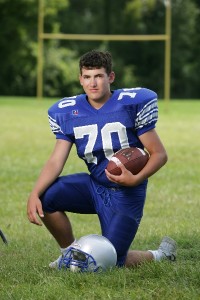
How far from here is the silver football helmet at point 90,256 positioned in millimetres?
4836

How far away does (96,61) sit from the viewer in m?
5.32

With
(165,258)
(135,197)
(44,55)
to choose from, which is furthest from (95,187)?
(44,55)

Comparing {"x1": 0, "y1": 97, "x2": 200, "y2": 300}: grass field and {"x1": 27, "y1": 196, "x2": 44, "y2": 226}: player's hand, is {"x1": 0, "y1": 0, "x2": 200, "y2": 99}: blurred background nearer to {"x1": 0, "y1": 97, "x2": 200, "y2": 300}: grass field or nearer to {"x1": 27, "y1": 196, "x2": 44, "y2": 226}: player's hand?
{"x1": 0, "y1": 97, "x2": 200, "y2": 300}: grass field

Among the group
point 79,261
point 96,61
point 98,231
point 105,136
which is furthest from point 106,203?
point 98,231

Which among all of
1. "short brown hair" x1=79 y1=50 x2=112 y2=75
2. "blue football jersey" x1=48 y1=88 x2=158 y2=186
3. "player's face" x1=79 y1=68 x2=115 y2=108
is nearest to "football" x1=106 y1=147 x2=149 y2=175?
"blue football jersey" x1=48 y1=88 x2=158 y2=186

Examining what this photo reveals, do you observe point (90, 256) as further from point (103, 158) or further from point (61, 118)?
point (61, 118)

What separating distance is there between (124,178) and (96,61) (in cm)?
77

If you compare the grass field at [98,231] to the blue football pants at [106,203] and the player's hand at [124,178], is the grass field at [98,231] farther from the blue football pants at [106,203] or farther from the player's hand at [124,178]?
the player's hand at [124,178]

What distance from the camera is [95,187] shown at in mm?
5398

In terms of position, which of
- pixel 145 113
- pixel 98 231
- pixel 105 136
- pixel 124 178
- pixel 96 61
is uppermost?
pixel 96 61

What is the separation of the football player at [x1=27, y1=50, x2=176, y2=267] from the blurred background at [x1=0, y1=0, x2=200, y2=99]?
128ft

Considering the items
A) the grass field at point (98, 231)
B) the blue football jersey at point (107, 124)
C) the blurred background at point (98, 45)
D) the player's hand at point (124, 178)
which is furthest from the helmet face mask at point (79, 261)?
the blurred background at point (98, 45)

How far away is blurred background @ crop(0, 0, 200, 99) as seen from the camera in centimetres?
4531

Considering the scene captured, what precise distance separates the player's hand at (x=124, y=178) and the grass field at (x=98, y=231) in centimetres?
54
